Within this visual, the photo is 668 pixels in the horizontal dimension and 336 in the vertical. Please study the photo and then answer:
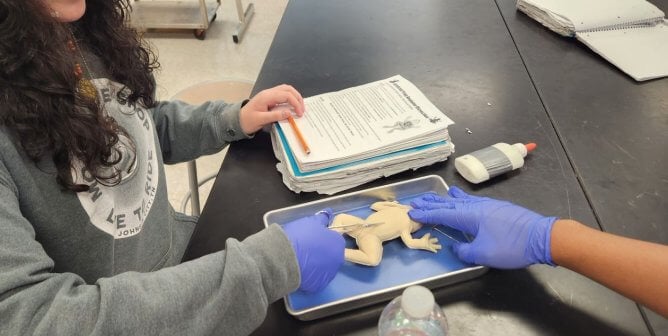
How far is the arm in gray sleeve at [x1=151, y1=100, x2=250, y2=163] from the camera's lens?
0.94 m

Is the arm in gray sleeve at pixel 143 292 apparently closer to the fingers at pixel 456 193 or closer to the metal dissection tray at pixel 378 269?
the metal dissection tray at pixel 378 269

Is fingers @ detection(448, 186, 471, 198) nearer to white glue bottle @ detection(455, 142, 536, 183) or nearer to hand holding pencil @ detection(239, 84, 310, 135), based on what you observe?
white glue bottle @ detection(455, 142, 536, 183)

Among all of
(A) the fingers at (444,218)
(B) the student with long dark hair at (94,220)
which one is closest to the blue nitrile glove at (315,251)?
(B) the student with long dark hair at (94,220)

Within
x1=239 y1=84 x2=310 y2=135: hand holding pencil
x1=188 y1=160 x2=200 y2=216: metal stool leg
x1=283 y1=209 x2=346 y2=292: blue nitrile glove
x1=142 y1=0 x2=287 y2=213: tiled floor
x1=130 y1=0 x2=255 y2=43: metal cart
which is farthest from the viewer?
x1=130 y1=0 x2=255 y2=43: metal cart

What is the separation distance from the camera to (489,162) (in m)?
0.81

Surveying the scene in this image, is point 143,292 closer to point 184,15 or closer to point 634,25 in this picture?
point 634,25

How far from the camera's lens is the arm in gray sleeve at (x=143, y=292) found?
19.1 inches

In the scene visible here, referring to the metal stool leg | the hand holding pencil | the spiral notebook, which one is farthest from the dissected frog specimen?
the spiral notebook

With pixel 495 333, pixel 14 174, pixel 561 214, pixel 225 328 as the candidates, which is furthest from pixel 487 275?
pixel 14 174

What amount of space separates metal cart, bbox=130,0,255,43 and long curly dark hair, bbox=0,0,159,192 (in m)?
2.20

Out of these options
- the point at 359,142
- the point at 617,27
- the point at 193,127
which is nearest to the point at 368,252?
the point at 359,142

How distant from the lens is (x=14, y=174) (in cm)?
57

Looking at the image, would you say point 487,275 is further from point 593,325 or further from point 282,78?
point 282,78

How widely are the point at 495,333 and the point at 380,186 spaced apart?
0.99 feet
